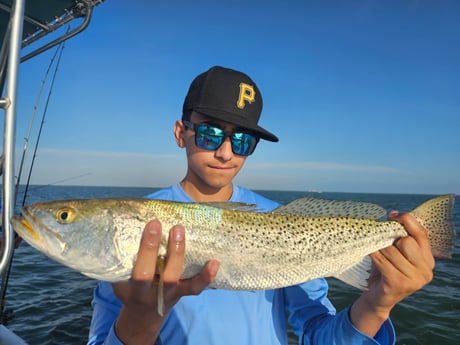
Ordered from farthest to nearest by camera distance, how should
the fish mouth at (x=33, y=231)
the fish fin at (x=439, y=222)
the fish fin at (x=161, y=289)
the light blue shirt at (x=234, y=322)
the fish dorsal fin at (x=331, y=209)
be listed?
the fish dorsal fin at (x=331, y=209), the fish fin at (x=439, y=222), the light blue shirt at (x=234, y=322), the fish mouth at (x=33, y=231), the fish fin at (x=161, y=289)

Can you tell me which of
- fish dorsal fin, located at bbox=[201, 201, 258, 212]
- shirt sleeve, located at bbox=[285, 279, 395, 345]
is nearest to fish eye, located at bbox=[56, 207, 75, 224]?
fish dorsal fin, located at bbox=[201, 201, 258, 212]

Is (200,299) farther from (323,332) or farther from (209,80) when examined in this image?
(209,80)

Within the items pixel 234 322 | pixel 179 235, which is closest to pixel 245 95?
pixel 179 235

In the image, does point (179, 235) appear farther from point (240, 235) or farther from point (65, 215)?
point (65, 215)

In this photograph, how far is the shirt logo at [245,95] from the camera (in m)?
3.33

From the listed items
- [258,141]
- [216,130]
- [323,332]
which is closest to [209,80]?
[216,130]

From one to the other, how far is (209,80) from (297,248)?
76.9 inches

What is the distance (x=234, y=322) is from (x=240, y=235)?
0.78 meters

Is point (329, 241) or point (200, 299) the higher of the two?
point (329, 241)

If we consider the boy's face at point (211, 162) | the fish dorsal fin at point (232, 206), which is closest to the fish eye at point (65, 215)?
the fish dorsal fin at point (232, 206)

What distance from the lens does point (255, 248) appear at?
2801mm

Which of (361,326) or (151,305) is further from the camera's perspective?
(361,326)

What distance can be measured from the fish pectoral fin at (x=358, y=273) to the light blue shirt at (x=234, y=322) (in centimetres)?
34

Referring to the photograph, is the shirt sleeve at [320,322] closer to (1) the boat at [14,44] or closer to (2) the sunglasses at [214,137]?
(2) the sunglasses at [214,137]
